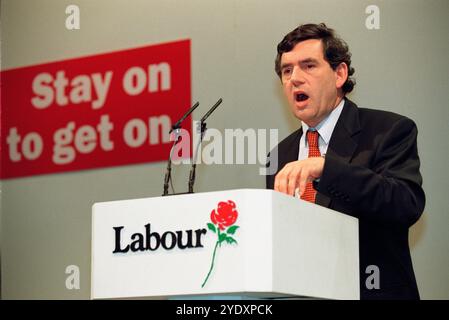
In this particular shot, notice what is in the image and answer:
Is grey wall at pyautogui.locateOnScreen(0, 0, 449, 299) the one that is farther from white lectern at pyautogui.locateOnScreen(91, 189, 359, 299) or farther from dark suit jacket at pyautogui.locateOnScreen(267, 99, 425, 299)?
white lectern at pyautogui.locateOnScreen(91, 189, 359, 299)

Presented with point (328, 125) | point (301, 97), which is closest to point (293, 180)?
point (328, 125)

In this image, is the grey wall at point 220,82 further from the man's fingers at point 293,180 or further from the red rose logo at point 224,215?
the red rose logo at point 224,215

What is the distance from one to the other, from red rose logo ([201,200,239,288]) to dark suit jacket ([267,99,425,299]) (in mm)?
434

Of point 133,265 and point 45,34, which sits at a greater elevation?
point 45,34

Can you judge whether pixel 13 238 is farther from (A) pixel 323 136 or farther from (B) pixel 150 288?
(B) pixel 150 288

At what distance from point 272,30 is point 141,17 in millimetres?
736

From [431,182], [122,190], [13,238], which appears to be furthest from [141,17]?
[431,182]

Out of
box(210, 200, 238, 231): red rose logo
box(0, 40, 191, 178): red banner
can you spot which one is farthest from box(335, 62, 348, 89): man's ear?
box(210, 200, 238, 231): red rose logo

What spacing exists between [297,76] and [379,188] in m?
0.84

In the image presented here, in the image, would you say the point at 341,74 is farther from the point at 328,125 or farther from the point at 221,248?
the point at 221,248

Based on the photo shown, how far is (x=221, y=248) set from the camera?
223cm

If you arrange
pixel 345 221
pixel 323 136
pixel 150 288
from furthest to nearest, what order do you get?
pixel 323 136
pixel 345 221
pixel 150 288

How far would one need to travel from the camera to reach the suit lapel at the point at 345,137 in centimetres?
300

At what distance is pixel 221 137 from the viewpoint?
431 cm
